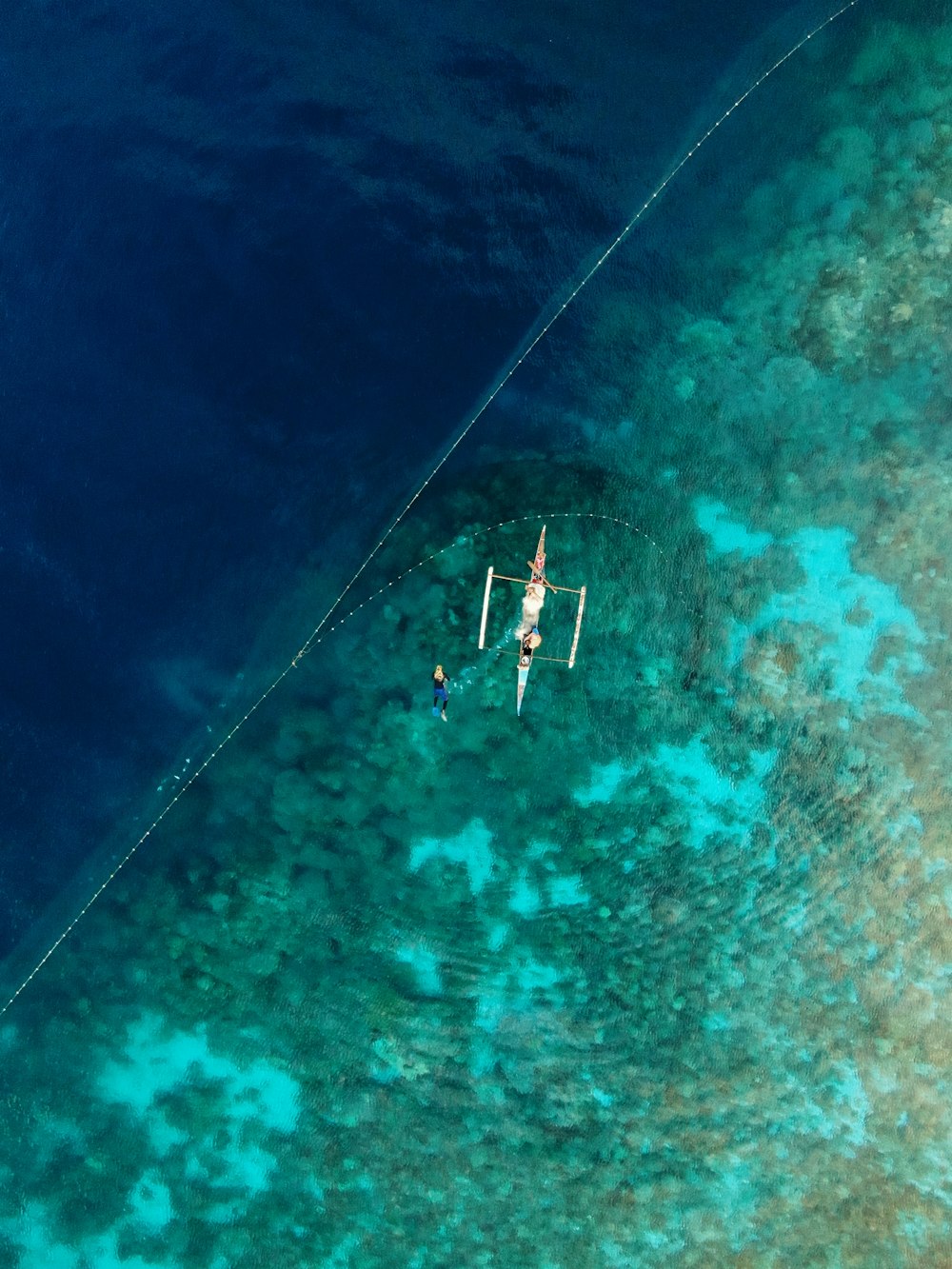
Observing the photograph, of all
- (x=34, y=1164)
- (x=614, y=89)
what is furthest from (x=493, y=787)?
(x=614, y=89)


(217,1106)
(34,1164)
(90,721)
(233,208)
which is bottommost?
(34,1164)

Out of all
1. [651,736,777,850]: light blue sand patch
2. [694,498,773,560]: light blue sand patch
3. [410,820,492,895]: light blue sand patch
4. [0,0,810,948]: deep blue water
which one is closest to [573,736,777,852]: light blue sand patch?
[651,736,777,850]: light blue sand patch

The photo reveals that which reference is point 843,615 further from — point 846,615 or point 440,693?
point 440,693

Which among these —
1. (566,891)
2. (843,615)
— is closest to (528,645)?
(566,891)

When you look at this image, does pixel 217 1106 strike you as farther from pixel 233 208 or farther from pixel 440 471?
pixel 233 208

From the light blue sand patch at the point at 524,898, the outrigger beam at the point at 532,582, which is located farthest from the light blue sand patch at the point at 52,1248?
the outrigger beam at the point at 532,582

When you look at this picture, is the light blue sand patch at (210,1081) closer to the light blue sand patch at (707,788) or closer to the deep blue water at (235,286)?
the deep blue water at (235,286)

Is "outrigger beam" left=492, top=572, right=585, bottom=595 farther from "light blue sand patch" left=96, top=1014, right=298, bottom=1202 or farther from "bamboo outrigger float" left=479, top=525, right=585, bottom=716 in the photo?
"light blue sand patch" left=96, top=1014, right=298, bottom=1202
